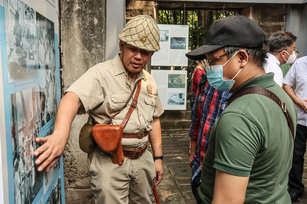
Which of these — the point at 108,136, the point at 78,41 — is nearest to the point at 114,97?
the point at 108,136

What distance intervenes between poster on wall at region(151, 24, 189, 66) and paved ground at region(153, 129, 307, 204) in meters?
1.60

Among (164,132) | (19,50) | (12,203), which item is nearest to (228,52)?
(19,50)

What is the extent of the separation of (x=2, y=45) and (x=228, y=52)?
911 millimetres

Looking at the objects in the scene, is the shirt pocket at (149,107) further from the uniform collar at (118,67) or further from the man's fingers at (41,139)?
the man's fingers at (41,139)

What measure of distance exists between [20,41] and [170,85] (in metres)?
5.03

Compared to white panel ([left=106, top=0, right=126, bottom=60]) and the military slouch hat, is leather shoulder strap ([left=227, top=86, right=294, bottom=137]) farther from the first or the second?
white panel ([left=106, top=0, right=126, bottom=60])

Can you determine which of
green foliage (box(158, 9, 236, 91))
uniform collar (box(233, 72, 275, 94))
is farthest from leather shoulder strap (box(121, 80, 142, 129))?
green foliage (box(158, 9, 236, 91))

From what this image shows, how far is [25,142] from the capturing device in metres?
1.00

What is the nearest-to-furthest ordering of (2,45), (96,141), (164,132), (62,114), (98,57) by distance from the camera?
(2,45)
(62,114)
(96,141)
(98,57)
(164,132)

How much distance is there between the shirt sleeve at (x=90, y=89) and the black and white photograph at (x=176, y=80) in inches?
158

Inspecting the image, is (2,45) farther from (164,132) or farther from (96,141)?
(164,132)

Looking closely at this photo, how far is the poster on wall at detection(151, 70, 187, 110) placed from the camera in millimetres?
5902

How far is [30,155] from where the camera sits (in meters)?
1.05

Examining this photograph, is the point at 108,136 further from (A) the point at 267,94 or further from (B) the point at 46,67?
(A) the point at 267,94
